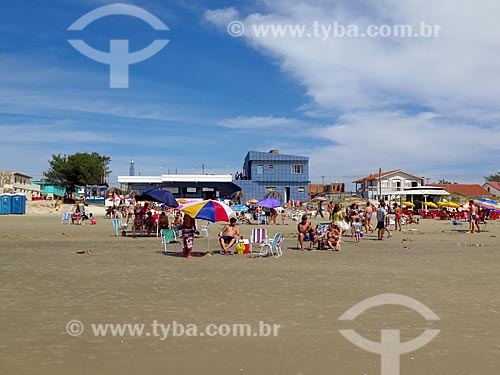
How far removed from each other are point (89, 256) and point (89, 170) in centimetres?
5469

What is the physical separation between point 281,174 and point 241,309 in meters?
47.1

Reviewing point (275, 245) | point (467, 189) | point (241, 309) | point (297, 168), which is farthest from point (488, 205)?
point (467, 189)

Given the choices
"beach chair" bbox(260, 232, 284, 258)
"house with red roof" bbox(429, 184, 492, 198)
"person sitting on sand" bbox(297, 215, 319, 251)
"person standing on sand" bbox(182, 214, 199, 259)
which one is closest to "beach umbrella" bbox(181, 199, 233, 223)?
"person standing on sand" bbox(182, 214, 199, 259)

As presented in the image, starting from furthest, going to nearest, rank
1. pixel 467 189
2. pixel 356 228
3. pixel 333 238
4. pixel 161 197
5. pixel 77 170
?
1. pixel 467 189
2. pixel 77 170
3. pixel 356 228
4. pixel 161 197
5. pixel 333 238

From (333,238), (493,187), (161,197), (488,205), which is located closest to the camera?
(333,238)

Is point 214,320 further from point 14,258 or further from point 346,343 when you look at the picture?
point 14,258

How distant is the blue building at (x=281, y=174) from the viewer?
53.3 meters

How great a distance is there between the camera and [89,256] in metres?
12.2

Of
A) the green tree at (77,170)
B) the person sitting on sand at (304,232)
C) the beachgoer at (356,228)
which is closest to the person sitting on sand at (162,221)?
the person sitting on sand at (304,232)

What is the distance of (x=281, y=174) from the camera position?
53.4 m

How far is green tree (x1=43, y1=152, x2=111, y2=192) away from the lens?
63.9 metres

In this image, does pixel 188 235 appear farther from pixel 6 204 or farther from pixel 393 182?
pixel 393 182

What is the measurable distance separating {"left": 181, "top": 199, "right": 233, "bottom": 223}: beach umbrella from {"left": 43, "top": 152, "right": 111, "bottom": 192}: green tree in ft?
179

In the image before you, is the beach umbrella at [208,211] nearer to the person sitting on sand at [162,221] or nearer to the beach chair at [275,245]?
the beach chair at [275,245]
